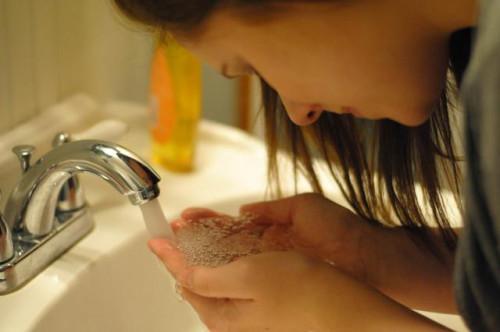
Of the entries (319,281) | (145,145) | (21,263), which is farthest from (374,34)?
(145,145)

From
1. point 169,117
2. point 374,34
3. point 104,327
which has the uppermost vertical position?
point 374,34

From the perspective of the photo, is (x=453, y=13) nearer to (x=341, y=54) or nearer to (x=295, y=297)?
(x=341, y=54)

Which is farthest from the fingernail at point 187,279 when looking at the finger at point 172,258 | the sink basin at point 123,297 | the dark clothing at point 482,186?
the dark clothing at point 482,186

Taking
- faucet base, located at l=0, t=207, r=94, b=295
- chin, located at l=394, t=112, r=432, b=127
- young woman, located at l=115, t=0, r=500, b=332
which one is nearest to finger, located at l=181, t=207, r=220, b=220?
young woman, located at l=115, t=0, r=500, b=332

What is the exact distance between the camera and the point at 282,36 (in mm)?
438

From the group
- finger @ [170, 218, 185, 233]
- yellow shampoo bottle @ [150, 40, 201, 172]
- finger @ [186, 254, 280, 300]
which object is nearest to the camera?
finger @ [186, 254, 280, 300]

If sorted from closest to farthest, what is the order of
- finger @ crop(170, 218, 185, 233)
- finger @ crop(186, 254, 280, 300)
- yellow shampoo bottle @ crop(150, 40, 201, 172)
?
finger @ crop(186, 254, 280, 300)
finger @ crop(170, 218, 185, 233)
yellow shampoo bottle @ crop(150, 40, 201, 172)

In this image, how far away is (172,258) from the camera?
57cm

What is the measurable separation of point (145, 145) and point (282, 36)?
1.55 ft

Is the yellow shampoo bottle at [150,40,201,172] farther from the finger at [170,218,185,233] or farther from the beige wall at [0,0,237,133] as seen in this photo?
the finger at [170,218,185,233]

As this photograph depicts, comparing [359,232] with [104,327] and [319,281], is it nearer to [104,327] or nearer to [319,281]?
[319,281]

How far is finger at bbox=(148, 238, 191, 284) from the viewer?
562 mm

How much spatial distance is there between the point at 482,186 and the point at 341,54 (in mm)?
137

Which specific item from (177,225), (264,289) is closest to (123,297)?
(177,225)
